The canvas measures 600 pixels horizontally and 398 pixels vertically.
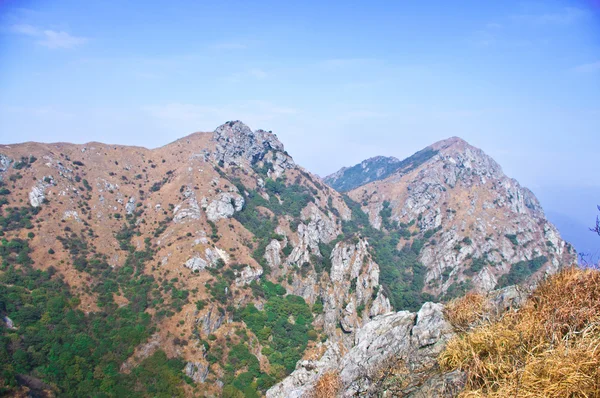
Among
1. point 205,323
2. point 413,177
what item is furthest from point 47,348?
Result: point 413,177

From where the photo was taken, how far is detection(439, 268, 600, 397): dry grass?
489 cm

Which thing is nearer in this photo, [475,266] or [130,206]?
[130,206]

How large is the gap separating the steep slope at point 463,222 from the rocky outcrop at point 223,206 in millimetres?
49350

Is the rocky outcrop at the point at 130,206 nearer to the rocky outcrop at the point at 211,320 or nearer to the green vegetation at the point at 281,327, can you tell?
the rocky outcrop at the point at 211,320

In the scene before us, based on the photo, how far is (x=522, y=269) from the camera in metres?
108

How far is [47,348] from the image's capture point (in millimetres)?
49406

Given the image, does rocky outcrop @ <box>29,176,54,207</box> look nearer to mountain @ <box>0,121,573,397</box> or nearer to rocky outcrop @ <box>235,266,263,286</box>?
mountain @ <box>0,121,573,397</box>

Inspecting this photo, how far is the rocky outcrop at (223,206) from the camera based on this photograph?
90.3 m

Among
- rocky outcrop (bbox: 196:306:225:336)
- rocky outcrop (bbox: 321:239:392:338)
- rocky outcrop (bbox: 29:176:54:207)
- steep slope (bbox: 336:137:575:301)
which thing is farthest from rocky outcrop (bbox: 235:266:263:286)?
rocky outcrop (bbox: 29:176:54:207)

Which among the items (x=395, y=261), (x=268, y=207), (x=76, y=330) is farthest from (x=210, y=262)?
(x=395, y=261)

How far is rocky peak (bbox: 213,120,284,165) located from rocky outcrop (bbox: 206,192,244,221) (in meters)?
27.3

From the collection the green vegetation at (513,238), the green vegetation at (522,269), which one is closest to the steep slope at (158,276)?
the green vegetation at (522,269)

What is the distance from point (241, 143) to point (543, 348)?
13363 cm

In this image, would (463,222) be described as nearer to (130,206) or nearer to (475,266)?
(475,266)
